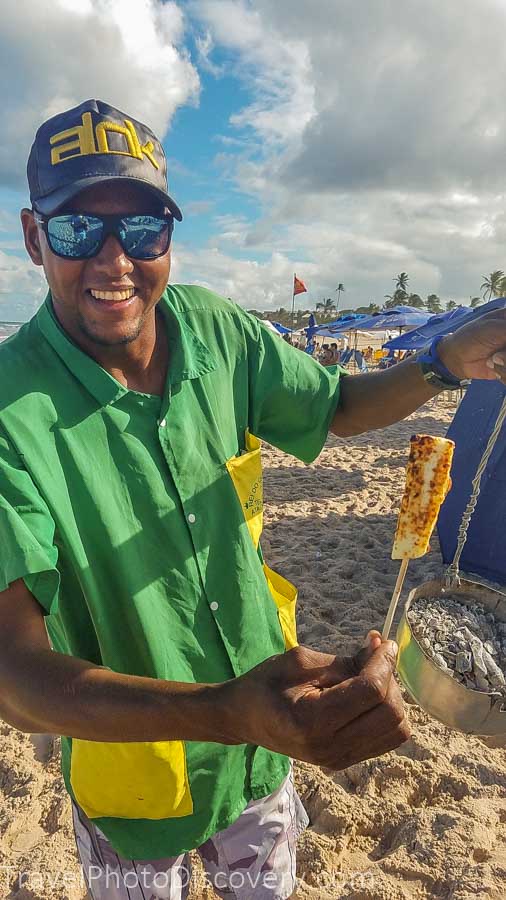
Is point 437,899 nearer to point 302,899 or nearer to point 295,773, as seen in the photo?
point 302,899

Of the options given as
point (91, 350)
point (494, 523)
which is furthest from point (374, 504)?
point (91, 350)

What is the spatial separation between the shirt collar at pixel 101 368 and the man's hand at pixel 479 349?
81 centimetres

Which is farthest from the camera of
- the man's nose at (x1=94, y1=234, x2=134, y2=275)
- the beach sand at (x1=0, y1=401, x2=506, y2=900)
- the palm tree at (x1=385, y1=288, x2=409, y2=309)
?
the palm tree at (x1=385, y1=288, x2=409, y2=309)

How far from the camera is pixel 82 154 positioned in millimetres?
1454

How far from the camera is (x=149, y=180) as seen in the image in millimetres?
1541

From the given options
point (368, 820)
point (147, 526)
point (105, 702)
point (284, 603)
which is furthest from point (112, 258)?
point (368, 820)

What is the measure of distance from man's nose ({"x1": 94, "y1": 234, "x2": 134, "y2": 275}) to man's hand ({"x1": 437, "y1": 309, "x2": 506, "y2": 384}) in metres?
1.08

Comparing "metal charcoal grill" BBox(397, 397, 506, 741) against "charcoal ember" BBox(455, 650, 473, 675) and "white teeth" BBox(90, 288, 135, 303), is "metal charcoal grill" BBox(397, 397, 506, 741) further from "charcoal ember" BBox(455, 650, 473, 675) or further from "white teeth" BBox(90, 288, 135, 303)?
"white teeth" BBox(90, 288, 135, 303)

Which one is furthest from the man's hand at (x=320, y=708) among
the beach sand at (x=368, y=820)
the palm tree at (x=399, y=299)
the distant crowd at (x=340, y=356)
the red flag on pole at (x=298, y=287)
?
the palm tree at (x=399, y=299)

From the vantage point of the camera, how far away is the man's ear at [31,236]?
5.16 feet

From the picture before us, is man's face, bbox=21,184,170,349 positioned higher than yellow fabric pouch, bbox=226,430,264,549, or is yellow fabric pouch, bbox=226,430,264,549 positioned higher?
man's face, bbox=21,184,170,349

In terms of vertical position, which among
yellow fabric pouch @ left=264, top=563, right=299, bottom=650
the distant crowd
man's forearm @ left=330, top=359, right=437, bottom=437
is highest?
man's forearm @ left=330, top=359, right=437, bottom=437

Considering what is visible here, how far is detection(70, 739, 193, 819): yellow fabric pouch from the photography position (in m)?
1.43

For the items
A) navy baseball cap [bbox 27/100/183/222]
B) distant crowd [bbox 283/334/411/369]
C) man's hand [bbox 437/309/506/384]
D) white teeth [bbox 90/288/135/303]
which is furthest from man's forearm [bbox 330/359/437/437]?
distant crowd [bbox 283/334/411/369]
